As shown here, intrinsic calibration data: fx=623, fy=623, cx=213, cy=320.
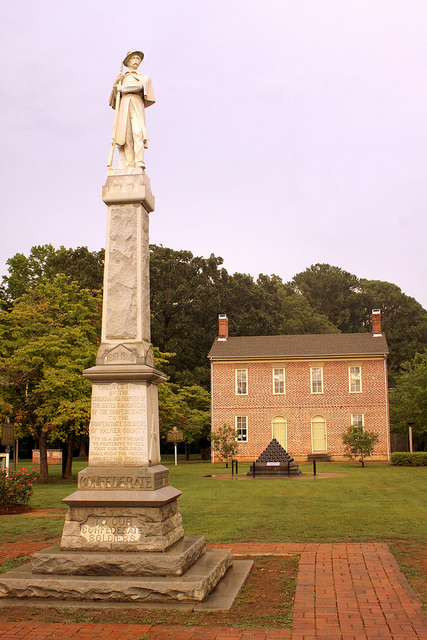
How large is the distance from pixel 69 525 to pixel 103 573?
0.78m

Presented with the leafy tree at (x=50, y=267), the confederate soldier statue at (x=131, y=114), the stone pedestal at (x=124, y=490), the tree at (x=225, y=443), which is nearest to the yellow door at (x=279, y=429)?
the tree at (x=225, y=443)

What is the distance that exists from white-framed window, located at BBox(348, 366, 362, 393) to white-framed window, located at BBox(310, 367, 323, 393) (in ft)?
6.34

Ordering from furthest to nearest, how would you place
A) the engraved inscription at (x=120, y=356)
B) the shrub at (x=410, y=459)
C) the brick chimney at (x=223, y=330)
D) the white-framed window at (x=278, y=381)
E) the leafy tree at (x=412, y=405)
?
the brick chimney at (x=223, y=330)
the white-framed window at (x=278, y=381)
the leafy tree at (x=412, y=405)
the shrub at (x=410, y=459)
the engraved inscription at (x=120, y=356)

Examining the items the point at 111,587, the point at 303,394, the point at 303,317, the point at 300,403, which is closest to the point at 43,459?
the point at 111,587

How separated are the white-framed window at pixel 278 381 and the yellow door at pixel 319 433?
9.81ft

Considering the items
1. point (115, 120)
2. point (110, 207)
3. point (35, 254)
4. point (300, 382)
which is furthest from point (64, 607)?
point (35, 254)

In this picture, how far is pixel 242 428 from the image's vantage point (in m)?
42.7

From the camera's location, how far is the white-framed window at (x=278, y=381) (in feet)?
140

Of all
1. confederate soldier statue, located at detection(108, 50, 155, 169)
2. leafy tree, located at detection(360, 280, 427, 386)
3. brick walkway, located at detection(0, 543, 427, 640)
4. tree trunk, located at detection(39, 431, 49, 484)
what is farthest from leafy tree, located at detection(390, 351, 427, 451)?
confederate soldier statue, located at detection(108, 50, 155, 169)

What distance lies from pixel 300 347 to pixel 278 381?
291 cm

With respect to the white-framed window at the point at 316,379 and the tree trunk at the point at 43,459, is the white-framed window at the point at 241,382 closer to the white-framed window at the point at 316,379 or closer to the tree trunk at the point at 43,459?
the white-framed window at the point at 316,379

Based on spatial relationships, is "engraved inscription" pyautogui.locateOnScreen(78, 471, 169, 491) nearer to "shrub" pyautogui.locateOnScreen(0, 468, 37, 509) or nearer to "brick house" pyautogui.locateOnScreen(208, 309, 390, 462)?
"shrub" pyautogui.locateOnScreen(0, 468, 37, 509)

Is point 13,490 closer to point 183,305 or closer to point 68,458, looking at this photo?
point 68,458

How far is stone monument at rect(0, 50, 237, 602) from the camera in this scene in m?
6.96
